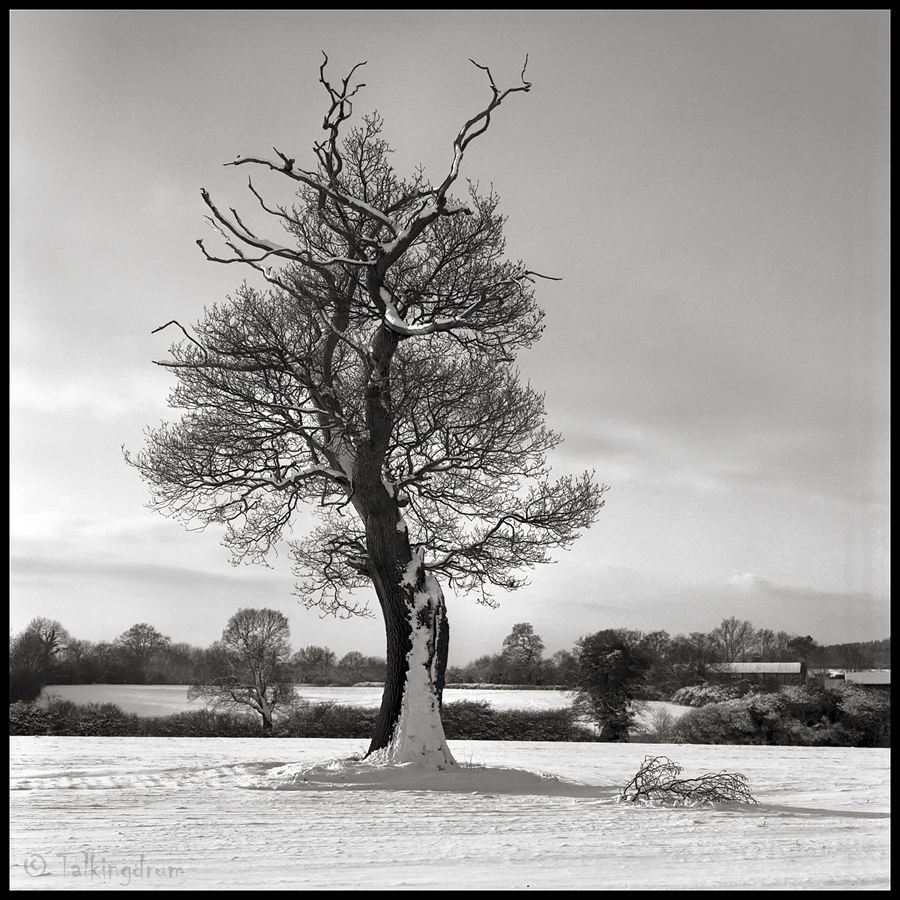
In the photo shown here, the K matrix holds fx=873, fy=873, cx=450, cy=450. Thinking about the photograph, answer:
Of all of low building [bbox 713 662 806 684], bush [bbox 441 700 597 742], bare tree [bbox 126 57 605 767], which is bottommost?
bush [bbox 441 700 597 742]

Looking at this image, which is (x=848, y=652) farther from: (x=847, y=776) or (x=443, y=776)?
(x=443, y=776)

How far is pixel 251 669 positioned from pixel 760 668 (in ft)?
37.5

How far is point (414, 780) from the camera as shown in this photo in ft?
34.7

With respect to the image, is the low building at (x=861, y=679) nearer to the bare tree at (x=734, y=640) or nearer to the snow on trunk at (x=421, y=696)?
the bare tree at (x=734, y=640)

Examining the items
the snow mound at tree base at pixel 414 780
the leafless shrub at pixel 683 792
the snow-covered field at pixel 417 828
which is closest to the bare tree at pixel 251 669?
the snow-covered field at pixel 417 828

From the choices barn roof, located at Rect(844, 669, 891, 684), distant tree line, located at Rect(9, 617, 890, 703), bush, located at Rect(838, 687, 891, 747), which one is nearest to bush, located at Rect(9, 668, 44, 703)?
distant tree line, located at Rect(9, 617, 890, 703)

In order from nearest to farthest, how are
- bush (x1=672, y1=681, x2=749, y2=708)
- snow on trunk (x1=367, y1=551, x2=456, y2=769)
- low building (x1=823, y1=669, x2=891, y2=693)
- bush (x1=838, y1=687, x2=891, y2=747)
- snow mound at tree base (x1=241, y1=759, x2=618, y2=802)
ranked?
snow mound at tree base (x1=241, y1=759, x2=618, y2=802)
snow on trunk (x1=367, y1=551, x2=456, y2=769)
bush (x1=838, y1=687, x2=891, y2=747)
low building (x1=823, y1=669, x2=891, y2=693)
bush (x1=672, y1=681, x2=749, y2=708)

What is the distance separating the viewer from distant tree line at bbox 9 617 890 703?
17625 millimetres

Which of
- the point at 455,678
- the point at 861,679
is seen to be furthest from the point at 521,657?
the point at 861,679

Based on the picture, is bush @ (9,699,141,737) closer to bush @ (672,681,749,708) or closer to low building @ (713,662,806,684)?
bush @ (672,681,749,708)

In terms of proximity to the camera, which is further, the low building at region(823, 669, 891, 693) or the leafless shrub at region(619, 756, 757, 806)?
the low building at region(823, 669, 891, 693)

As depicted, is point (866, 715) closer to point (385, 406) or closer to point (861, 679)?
point (861, 679)

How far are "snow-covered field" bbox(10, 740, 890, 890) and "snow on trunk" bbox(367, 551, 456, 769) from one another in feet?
1.38

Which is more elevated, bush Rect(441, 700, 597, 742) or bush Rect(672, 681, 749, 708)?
bush Rect(672, 681, 749, 708)
